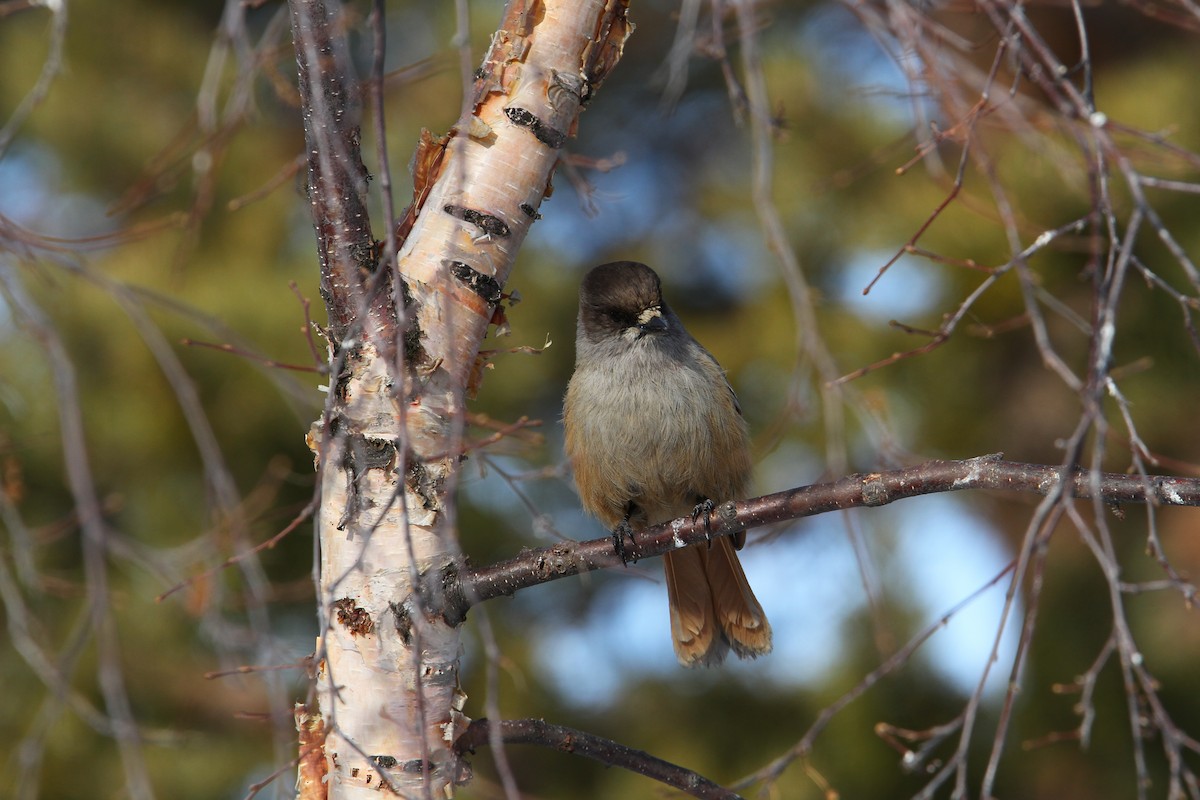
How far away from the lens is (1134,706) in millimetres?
2260

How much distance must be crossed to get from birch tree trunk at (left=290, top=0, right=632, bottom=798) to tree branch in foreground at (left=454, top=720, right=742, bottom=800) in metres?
0.06

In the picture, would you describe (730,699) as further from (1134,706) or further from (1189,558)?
(1134,706)

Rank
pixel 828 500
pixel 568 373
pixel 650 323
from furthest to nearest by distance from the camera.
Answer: pixel 568 373
pixel 650 323
pixel 828 500

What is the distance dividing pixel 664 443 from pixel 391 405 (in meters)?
1.30

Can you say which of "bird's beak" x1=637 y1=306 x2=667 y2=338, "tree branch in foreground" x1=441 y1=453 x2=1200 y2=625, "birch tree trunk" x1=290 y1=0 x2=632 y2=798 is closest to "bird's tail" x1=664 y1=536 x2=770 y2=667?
"bird's beak" x1=637 y1=306 x2=667 y2=338

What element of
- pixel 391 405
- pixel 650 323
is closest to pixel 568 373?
pixel 650 323

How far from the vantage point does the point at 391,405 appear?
2.43 meters

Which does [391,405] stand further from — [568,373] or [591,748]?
[568,373]

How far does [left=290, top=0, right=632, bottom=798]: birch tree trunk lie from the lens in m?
2.36

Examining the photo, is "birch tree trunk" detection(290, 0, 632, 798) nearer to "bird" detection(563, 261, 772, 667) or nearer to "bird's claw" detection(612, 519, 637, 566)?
"bird's claw" detection(612, 519, 637, 566)

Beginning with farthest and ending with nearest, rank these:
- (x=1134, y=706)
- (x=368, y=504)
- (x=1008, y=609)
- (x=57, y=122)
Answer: (x=57, y=122) < (x=368, y=504) < (x=1134, y=706) < (x=1008, y=609)

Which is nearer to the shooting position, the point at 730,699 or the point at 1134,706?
the point at 1134,706

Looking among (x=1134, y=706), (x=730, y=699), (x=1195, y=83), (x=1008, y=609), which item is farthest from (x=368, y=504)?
(x=1195, y=83)

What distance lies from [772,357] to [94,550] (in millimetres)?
3813
